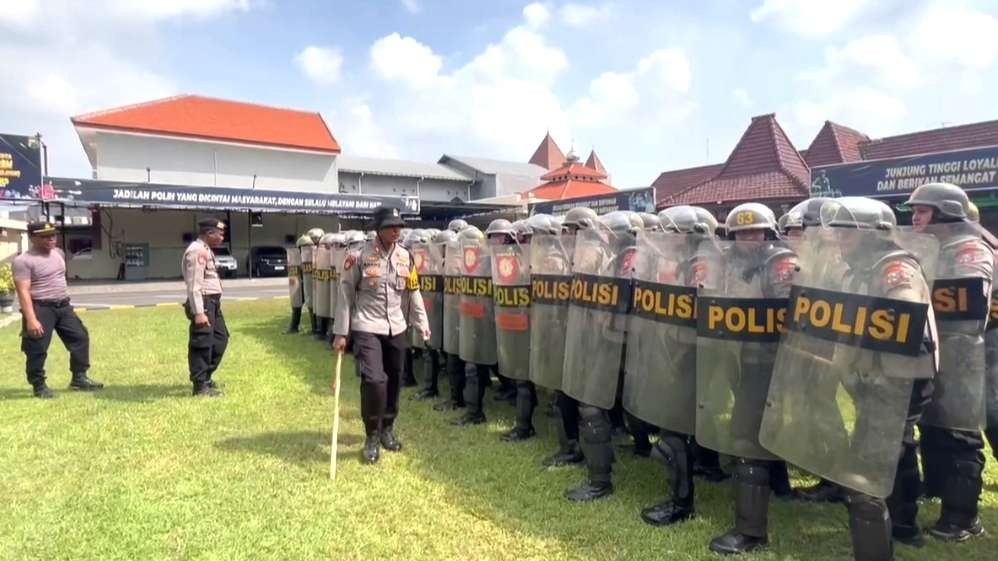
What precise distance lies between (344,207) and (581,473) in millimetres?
26796

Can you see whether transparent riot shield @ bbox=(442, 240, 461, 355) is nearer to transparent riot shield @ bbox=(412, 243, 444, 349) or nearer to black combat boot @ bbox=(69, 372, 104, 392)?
transparent riot shield @ bbox=(412, 243, 444, 349)

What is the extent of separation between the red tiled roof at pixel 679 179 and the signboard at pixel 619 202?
400cm

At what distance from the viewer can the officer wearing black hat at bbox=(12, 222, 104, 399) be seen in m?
6.46

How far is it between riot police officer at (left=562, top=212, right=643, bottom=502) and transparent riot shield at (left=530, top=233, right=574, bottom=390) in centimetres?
27

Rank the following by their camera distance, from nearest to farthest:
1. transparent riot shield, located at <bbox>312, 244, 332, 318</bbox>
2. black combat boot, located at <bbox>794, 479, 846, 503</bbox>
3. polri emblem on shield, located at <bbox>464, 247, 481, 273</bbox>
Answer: black combat boot, located at <bbox>794, 479, 846, 503</bbox> → polri emblem on shield, located at <bbox>464, 247, 481, 273</bbox> → transparent riot shield, located at <bbox>312, 244, 332, 318</bbox>

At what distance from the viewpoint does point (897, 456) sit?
2.66 meters

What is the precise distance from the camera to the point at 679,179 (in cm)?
3167

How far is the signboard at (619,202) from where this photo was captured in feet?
81.2

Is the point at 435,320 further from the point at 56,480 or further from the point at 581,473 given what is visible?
the point at 56,480

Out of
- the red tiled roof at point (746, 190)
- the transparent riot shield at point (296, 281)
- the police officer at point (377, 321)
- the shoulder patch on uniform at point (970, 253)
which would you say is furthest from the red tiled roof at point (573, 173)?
the shoulder patch on uniform at point (970, 253)

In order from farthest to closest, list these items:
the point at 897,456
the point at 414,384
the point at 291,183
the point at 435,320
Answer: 1. the point at 291,183
2. the point at 414,384
3. the point at 435,320
4. the point at 897,456

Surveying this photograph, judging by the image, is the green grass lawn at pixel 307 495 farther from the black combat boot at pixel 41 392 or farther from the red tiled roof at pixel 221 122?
the red tiled roof at pixel 221 122

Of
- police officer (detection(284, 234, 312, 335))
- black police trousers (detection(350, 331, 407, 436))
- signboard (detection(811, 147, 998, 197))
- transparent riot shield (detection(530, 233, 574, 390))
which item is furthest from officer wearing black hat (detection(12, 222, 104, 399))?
signboard (detection(811, 147, 998, 197))

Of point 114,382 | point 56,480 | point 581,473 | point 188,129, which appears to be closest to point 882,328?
point 581,473
